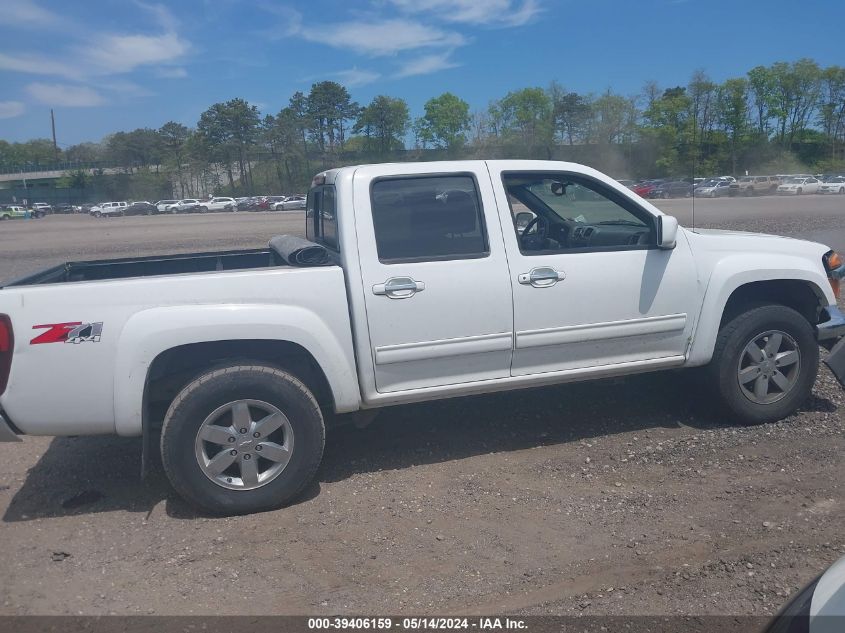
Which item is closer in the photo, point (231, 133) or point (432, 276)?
point (432, 276)

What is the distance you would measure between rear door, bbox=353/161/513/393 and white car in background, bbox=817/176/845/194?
38464mm

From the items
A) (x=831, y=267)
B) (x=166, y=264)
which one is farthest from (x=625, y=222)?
(x=166, y=264)

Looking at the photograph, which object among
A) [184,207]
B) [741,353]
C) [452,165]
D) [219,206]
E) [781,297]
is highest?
[184,207]

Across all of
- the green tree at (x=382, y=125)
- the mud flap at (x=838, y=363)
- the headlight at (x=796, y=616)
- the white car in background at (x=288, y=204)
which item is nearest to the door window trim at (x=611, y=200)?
the mud flap at (x=838, y=363)

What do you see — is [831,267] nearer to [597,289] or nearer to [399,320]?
[597,289]

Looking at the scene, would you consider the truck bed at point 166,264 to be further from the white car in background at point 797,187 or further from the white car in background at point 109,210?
the white car in background at point 109,210

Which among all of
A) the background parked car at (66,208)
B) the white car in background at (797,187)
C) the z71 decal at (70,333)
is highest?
the background parked car at (66,208)

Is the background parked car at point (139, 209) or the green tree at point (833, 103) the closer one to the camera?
the green tree at point (833, 103)

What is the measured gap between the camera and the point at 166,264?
5547 millimetres

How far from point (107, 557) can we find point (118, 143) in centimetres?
10148

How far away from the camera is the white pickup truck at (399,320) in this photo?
400 cm

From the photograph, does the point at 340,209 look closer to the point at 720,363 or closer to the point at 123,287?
the point at 123,287

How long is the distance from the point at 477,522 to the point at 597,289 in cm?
173

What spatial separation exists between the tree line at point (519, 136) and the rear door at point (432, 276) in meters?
4.70
